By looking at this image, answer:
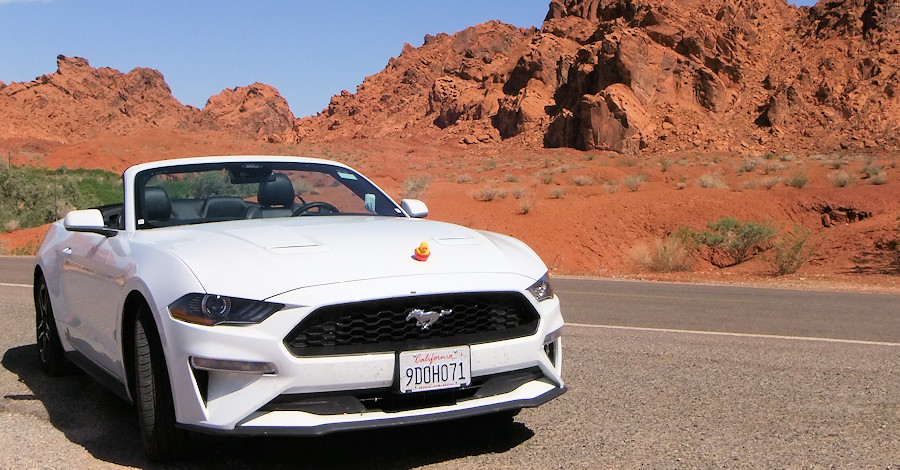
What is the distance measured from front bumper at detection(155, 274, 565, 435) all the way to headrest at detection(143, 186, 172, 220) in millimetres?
1564

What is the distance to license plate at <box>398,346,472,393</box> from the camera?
412 cm

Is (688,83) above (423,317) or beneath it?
above

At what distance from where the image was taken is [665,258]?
2283 centimetres

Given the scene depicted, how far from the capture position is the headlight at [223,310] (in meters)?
3.99

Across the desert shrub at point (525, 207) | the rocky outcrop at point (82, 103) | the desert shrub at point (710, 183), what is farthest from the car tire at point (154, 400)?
the rocky outcrop at point (82, 103)

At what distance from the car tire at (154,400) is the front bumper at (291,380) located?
157 millimetres

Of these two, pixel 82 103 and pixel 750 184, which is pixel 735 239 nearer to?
pixel 750 184

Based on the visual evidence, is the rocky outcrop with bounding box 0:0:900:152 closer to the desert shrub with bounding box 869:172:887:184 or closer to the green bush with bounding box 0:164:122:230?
the desert shrub with bounding box 869:172:887:184

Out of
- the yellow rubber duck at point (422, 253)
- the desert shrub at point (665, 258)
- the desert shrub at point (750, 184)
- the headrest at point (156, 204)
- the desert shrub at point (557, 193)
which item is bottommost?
the desert shrub at point (665, 258)

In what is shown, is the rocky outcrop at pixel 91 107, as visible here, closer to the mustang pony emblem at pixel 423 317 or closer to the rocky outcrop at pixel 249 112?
the rocky outcrop at pixel 249 112

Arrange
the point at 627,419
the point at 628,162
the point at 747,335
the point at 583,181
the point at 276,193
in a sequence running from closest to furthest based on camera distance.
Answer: the point at 627,419 → the point at 276,193 → the point at 747,335 → the point at 583,181 → the point at 628,162

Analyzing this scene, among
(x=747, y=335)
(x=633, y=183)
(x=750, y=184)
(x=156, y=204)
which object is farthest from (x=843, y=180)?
(x=156, y=204)

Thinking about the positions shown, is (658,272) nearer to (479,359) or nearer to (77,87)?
(479,359)

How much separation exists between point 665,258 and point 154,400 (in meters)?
19.7
